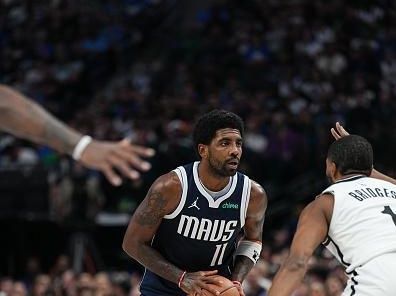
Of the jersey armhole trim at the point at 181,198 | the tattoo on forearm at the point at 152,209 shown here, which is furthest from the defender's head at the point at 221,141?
the tattoo on forearm at the point at 152,209

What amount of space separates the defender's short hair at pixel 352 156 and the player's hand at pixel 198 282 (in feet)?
3.95

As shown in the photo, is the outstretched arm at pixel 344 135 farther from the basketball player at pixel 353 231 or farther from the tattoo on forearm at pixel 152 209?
the tattoo on forearm at pixel 152 209

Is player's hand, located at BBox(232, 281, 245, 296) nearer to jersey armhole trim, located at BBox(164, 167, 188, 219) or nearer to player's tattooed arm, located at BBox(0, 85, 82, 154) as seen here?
jersey armhole trim, located at BBox(164, 167, 188, 219)

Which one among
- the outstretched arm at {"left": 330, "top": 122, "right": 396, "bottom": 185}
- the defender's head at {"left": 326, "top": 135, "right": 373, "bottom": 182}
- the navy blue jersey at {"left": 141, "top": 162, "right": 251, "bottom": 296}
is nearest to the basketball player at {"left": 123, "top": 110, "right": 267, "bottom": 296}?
the navy blue jersey at {"left": 141, "top": 162, "right": 251, "bottom": 296}

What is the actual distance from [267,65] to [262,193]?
1010cm

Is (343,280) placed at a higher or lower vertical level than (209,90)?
lower

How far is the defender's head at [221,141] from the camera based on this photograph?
643 cm

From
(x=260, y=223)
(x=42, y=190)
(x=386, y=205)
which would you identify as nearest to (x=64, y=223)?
(x=42, y=190)

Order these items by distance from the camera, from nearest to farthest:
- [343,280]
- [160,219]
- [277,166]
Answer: [160,219], [343,280], [277,166]

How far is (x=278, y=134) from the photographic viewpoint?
14250 millimetres

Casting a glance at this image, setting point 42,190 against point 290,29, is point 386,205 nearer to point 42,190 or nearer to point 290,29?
point 42,190

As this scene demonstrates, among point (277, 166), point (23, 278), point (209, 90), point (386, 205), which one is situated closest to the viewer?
point (386, 205)

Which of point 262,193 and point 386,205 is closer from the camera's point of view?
point 386,205

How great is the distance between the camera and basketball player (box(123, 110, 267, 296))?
644 cm
